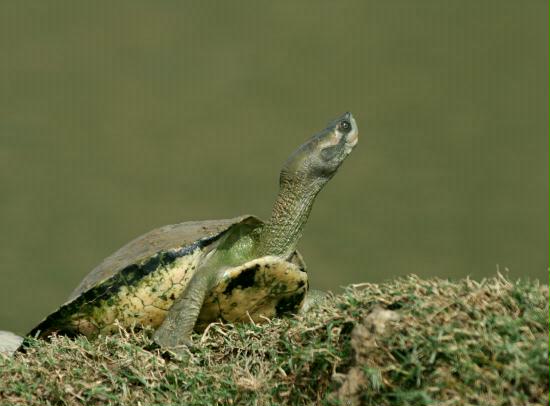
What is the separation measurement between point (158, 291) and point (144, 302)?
83 mm

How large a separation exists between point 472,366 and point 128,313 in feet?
6.45

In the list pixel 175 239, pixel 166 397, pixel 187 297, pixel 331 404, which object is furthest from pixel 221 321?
pixel 331 404

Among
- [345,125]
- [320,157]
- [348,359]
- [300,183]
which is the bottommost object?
[348,359]

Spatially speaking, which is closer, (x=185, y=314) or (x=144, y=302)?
(x=185, y=314)

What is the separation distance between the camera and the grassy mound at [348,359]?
2.45 meters

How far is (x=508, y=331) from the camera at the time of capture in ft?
8.28

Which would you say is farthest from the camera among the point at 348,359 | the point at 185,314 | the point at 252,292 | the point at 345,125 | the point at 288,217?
the point at 345,125

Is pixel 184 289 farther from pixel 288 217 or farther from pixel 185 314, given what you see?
pixel 288 217

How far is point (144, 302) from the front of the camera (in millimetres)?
3961

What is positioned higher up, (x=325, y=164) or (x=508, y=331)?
(x=325, y=164)

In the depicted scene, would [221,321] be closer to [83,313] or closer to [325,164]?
[83,313]

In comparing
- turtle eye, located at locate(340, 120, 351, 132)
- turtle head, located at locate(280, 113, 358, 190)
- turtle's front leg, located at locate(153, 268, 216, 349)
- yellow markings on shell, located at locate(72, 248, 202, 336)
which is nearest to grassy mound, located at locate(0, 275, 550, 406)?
turtle's front leg, located at locate(153, 268, 216, 349)

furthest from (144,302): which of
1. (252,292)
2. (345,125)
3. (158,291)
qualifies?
(345,125)

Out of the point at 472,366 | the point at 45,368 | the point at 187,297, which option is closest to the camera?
the point at 472,366
